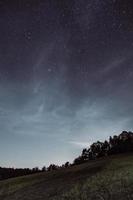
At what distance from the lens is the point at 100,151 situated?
526 feet

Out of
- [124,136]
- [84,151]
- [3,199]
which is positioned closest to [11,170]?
[84,151]

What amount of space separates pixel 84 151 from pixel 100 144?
9470 mm

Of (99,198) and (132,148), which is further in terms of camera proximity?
(132,148)

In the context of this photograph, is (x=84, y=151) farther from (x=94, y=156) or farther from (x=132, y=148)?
(x=132, y=148)

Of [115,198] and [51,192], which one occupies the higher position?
[51,192]

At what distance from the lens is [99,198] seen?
120 feet

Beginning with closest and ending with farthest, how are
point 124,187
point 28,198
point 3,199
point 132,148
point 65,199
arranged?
point 124,187 < point 65,199 < point 28,198 < point 3,199 < point 132,148

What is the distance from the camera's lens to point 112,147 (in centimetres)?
14525

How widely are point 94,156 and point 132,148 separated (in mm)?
35037

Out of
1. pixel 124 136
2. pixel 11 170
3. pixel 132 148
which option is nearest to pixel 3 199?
pixel 132 148

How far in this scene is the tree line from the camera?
138 m

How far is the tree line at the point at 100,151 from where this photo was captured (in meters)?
138

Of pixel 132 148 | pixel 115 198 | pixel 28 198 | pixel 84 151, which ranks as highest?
pixel 84 151

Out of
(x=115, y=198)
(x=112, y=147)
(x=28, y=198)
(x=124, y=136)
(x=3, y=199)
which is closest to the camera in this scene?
(x=115, y=198)
